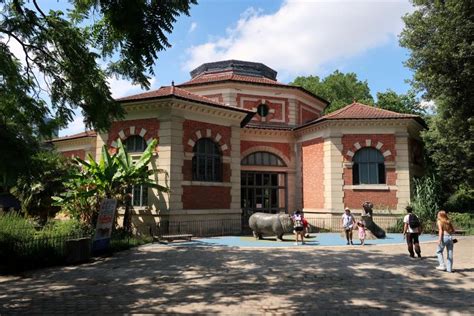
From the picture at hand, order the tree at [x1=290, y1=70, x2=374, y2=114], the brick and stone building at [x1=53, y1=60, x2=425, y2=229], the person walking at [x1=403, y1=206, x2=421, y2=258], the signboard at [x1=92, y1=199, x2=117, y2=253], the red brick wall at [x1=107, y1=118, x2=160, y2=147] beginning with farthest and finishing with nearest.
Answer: the tree at [x1=290, y1=70, x2=374, y2=114] → the red brick wall at [x1=107, y1=118, x2=160, y2=147] → the brick and stone building at [x1=53, y1=60, x2=425, y2=229] → the signboard at [x1=92, y1=199, x2=117, y2=253] → the person walking at [x1=403, y1=206, x2=421, y2=258]

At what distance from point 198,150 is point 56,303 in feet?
41.3

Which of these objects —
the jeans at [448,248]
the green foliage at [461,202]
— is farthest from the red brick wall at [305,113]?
the jeans at [448,248]

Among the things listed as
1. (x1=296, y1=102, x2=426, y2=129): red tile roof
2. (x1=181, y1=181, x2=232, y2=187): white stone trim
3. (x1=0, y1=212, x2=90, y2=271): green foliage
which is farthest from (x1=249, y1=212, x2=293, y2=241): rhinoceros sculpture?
(x1=0, y1=212, x2=90, y2=271): green foliage

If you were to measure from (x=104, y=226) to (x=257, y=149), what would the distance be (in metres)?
12.9

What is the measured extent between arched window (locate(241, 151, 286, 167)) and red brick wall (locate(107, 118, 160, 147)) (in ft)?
23.5

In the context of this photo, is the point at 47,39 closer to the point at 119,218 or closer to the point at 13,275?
the point at 13,275

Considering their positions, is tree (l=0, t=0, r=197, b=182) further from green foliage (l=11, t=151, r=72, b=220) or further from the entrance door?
the entrance door

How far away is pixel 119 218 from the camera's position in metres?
18.6

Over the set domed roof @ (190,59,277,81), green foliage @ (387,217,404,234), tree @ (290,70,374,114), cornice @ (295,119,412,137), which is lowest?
green foliage @ (387,217,404,234)

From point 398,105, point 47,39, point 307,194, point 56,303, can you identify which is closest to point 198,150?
point 307,194

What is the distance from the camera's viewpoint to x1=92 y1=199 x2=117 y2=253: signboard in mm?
12984

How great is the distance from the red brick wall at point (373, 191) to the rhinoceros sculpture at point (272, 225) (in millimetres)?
5541

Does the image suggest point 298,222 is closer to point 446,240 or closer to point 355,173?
point 446,240

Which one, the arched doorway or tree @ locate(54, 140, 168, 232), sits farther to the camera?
the arched doorway
